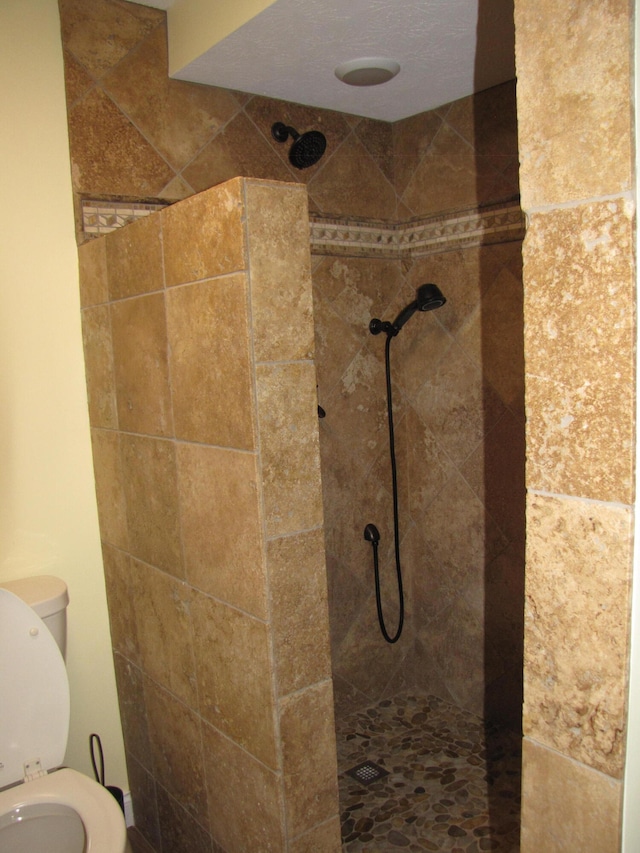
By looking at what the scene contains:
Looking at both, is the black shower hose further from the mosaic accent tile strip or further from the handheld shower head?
the mosaic accent tile strip

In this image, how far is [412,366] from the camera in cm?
268

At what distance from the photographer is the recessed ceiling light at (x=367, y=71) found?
1.98 m

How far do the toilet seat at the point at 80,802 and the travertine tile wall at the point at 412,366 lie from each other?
3.79 feet

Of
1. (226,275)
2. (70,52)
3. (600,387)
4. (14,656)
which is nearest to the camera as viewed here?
(600,387)

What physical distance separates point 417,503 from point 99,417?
1347mm

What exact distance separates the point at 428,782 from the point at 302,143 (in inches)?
86.4

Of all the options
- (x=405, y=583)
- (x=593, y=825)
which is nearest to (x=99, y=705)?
(x=405, y=583)

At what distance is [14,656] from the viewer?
1662 millimetres

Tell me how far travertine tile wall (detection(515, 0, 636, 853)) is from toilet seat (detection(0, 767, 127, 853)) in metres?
1.02

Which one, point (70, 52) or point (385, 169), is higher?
point (70, 52)

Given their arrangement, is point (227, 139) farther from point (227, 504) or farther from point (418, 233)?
point (227, 504)

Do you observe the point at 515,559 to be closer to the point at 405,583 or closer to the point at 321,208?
the point at 405,583

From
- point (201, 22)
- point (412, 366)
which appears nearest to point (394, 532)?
point (412, 366)

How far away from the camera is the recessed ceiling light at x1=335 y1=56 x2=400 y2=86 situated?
1978mm
